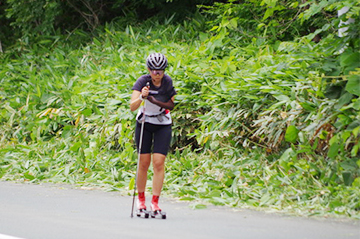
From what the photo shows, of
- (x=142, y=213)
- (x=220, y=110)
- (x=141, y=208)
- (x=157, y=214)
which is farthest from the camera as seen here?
(x=220, y=110)

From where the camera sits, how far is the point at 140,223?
8.01 metres

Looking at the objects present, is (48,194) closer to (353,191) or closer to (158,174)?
(158,174)

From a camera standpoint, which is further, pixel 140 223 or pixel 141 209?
pixel 141 209

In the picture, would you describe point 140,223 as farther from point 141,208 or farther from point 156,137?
point 156,137

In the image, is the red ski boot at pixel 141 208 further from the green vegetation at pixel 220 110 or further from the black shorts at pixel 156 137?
the green vegetation at pixel 220 110

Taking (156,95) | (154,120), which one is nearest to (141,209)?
(154,120)

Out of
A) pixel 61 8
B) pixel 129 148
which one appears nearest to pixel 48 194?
pixel 129 148

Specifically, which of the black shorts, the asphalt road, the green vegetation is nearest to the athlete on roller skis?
the black shorts

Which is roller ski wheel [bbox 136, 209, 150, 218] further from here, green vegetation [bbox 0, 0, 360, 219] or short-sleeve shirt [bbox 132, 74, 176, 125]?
short-sleeve shirt [bbox 132, 74, 176, 125]

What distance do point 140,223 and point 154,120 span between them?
1.42m

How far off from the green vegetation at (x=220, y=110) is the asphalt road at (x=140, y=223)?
56cm

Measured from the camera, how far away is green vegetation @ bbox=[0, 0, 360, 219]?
941 cm

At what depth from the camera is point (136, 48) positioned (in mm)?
17766

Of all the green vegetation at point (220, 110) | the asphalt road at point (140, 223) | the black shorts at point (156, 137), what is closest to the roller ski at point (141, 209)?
the asphalt road at point (140, 223)
